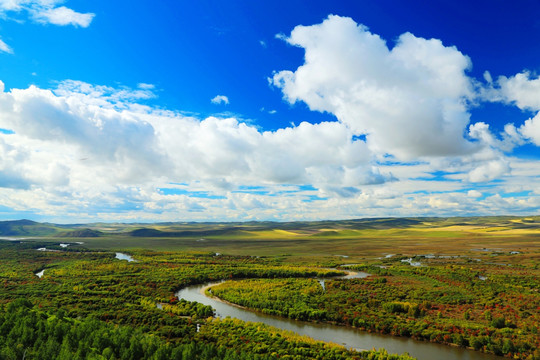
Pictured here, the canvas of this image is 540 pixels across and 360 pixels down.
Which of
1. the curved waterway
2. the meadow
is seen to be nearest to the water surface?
the curved waterway

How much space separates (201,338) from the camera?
38625mm

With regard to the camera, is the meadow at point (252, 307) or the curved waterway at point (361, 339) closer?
the meadow at point (252, 307)

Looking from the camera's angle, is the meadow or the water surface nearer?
the meadow

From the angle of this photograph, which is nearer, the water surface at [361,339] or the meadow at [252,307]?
the meadow at [252,307]

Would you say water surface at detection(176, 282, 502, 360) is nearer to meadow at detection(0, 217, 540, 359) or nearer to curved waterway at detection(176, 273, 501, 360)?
curved waterway at detection(176, 273, 501, 360)

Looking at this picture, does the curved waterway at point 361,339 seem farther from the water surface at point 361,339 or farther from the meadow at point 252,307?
the meadow at point 252,307

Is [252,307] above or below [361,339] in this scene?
below

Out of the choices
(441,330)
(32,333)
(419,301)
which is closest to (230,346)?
(32,333)

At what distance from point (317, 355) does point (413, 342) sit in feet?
45.7

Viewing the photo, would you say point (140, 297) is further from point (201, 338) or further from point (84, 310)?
point (201, 338)

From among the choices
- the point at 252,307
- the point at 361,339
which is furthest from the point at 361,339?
the point at 252,307

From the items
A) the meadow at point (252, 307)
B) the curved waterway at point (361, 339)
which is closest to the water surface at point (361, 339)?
the curved waterway at point (361, 339)

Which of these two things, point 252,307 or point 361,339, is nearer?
point 361,339

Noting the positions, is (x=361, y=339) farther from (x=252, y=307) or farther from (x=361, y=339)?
(x=252, y=307)
